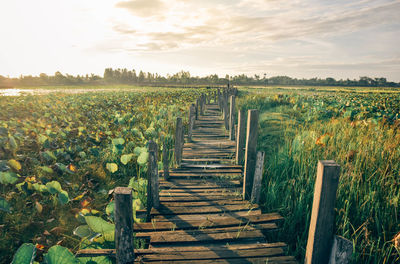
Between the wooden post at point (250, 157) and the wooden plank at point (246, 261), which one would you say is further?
the wooden post at point (250, 157)

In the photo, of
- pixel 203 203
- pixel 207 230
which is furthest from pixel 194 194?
pixel 207 230

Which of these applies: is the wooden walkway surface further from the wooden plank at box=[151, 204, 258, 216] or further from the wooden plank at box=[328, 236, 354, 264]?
the wooden plank at box=[328, 236, 354, 264]

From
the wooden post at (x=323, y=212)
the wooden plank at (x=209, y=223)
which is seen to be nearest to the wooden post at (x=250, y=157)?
the wooden plank at (x=209, y=223)

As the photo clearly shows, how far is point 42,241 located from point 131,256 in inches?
73.3

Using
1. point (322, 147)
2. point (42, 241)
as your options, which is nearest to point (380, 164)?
point (322, 147)

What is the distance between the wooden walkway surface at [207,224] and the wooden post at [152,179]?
12 cm

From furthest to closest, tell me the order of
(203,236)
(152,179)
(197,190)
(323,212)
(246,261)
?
(197,190)
(152,179)
(203,236)
(246,261)
(323,212)

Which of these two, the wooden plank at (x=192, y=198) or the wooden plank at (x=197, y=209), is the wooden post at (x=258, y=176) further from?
the wooden plank at (x=192, y=198)

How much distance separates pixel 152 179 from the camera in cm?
305

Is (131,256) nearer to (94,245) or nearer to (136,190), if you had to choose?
(94,245)

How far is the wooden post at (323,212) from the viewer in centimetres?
175

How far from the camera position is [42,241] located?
2.87 meters

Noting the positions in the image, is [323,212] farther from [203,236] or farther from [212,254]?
[203,236]

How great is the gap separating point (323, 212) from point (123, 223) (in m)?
1.66
